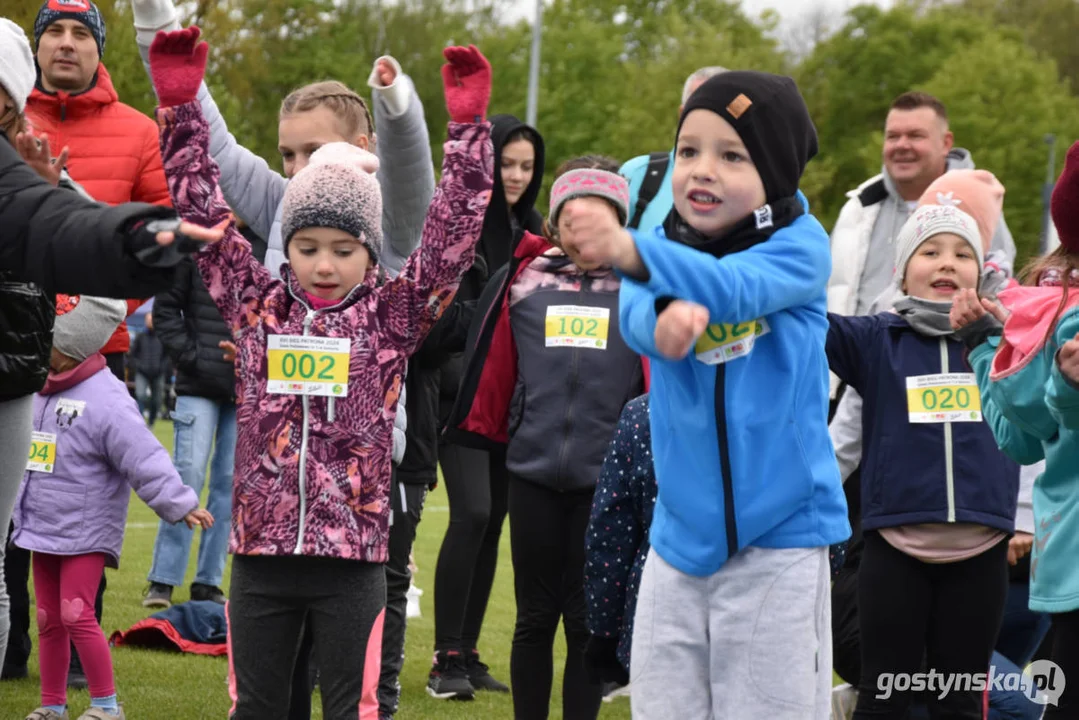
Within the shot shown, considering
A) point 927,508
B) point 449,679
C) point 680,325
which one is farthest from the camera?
point 449,679

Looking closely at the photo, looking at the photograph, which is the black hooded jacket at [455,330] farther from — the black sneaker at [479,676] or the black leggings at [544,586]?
the black sneaker at [479,676]

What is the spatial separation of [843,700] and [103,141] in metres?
3.88

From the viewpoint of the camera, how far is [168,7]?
4785mm

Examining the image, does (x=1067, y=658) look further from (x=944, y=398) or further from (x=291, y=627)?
(x=291, y=627)

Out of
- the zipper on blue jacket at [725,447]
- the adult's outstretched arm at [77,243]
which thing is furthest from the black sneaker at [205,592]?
the zipper on blue jacket at [725,447]

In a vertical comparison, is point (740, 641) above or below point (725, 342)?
below

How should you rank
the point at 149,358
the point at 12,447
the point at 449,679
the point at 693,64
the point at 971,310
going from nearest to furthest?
the point at 12,447 → the point at 971,310 → the point at 449,679 → the point at 149,358 → the point at 693,64

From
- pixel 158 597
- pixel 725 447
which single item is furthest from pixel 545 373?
pixel 158 597

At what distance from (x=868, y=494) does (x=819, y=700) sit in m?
1.83

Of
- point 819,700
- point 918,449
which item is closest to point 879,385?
point 918,449

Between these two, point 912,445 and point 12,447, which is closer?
point 12,447

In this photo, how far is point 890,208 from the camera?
23.7ft

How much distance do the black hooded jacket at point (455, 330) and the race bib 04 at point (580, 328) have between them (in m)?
0.42

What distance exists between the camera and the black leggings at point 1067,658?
12.7 feet
